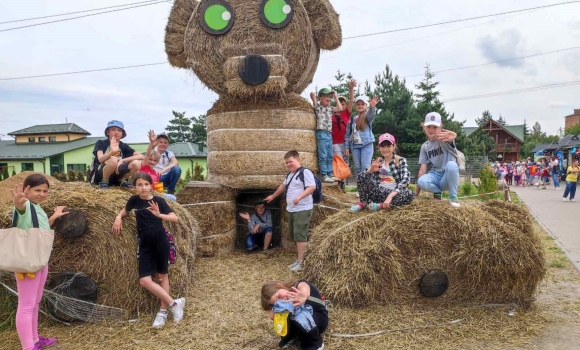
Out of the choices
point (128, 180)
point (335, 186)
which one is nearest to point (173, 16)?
point (128, 180)

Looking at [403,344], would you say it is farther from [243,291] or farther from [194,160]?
[194,160]

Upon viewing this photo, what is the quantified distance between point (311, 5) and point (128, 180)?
3969 mm

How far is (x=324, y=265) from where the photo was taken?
4.38 metres

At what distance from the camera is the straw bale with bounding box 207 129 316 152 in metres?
6.47

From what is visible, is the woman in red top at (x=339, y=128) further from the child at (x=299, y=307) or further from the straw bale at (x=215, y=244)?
the child at (x=299, y=307)

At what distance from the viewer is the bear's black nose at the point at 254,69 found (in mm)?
6090

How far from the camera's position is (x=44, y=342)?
11.9 feet

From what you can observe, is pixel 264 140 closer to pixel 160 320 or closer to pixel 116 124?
pixel 116 124

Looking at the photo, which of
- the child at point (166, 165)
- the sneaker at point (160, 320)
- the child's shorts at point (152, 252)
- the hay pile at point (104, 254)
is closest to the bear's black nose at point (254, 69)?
the child at point (166, 165)

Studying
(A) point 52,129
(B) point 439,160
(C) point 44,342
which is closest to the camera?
(C) point 44,342

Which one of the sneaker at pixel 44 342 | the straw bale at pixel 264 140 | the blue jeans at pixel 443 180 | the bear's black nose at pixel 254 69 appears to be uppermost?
the bear's black nose at pixel 254 69

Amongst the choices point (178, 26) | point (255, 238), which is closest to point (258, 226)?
point (255, 238)

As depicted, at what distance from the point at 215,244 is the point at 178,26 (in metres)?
3.65

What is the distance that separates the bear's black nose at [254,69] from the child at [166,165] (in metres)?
1.60
